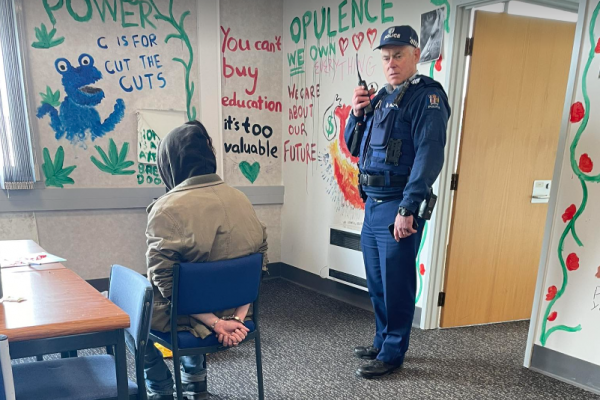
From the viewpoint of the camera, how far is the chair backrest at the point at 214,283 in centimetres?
139

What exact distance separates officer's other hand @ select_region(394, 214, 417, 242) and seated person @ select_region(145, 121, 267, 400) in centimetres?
63

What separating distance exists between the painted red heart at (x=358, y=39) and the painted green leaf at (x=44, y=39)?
6.49 feet

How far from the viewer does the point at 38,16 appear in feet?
8.86

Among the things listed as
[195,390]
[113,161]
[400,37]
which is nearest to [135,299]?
[195,390]

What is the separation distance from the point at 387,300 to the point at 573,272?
89 centimetres

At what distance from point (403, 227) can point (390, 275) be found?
0.29 metres

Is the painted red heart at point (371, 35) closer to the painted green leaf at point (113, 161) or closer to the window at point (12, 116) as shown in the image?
the painted green leaf at point (113, 161)

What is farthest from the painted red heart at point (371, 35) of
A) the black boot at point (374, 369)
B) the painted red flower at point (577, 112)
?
the black boot at point (374, 369)

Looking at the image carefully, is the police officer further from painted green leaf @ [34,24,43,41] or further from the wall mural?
painted green leaf @ [34,24,43,41]

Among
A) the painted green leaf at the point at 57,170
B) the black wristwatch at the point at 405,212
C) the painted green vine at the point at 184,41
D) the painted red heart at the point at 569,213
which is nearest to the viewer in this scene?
the black wristwatch at the point at 405,212

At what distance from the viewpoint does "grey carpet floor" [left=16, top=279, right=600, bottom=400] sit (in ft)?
6.32

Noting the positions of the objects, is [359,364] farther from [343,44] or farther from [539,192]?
[343,44]

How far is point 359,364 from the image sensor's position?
2191 mm

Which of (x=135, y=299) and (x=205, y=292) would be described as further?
(x=205, y=292)
